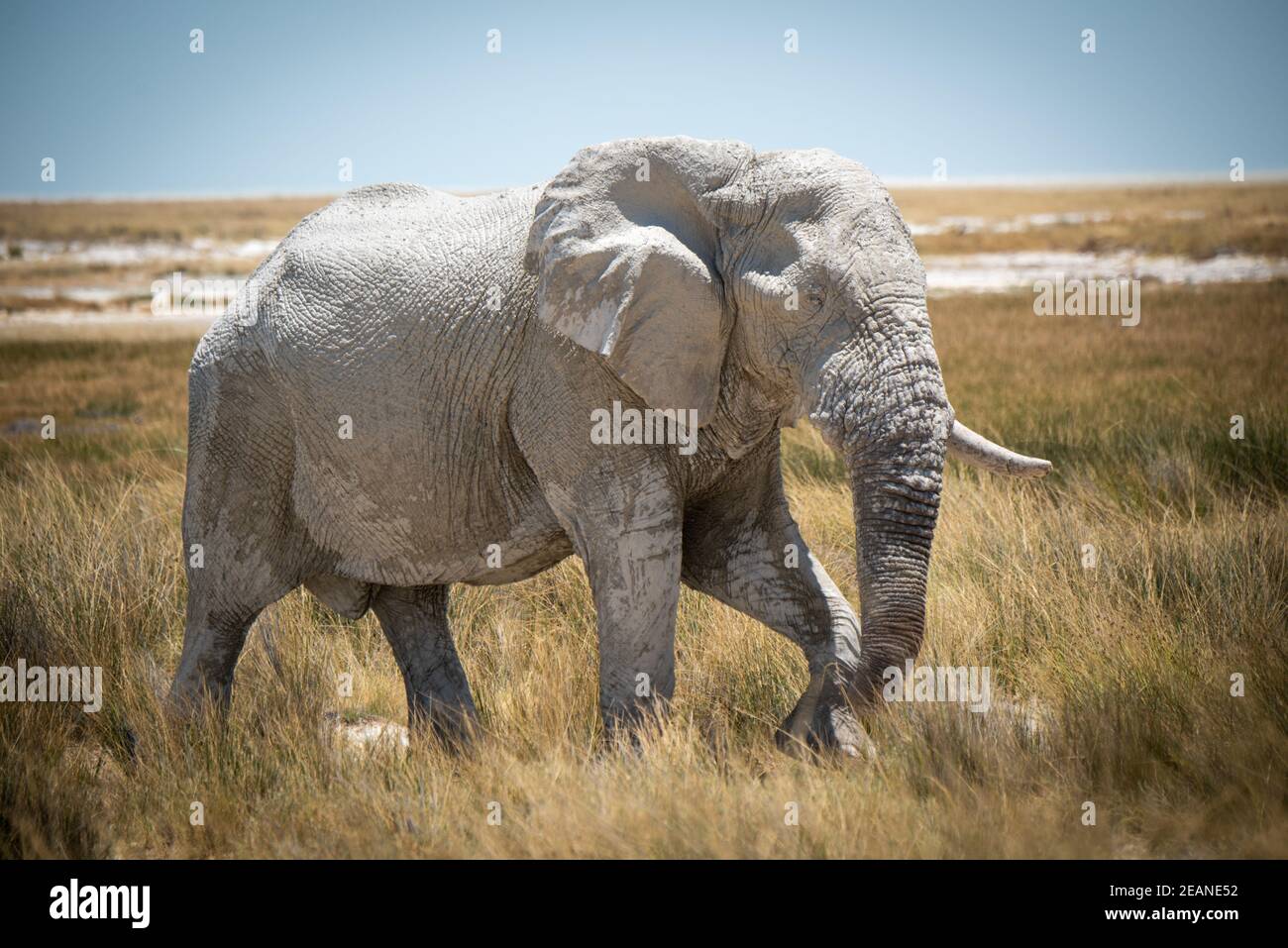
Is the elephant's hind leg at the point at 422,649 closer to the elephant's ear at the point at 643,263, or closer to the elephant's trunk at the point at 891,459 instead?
the elephant's ear at the point at 643,263

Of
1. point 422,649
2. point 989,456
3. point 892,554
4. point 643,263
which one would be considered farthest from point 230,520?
point 989,456

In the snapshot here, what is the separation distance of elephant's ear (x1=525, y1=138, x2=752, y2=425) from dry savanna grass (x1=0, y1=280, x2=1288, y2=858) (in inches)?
54.8

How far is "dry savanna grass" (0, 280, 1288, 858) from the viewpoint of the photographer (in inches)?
182

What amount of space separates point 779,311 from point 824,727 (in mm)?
1727

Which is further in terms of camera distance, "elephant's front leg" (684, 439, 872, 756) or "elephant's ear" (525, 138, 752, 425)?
"elephant's front leg" (684, 439, 872, 756)

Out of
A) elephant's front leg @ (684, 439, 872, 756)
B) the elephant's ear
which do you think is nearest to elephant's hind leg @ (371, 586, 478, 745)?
elephant's front leg @ (684, 439, 872, 756)

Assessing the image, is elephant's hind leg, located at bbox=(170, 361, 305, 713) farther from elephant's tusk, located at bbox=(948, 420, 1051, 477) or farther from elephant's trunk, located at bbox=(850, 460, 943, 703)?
elephant's tusk, located at bbox=(948, 420, 1051, 477)

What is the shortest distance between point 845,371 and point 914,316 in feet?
0.99

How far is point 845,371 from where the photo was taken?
4555mm

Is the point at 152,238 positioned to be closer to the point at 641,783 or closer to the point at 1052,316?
the point at 1052,316

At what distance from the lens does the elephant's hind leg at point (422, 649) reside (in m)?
6.58

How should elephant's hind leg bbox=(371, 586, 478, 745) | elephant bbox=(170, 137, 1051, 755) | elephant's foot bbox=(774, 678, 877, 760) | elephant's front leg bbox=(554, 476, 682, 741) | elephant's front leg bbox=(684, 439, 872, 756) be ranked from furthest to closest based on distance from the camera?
elephant's hind leg bbox=(371, 586, 478, 745) → elephant's front leg bbox=(684, 439, 872, 756) → elephant's foot bbox=(774, 678, 877, 760) → elephant's front leg bbox=(554, 476, 682, 741) → elephant bbox=(170, 137, 1051, 755)

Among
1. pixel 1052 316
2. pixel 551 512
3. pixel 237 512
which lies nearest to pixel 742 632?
pixel 551 512

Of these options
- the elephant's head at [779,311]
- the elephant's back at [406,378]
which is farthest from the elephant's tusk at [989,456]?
the elephant's back at [406,378]
